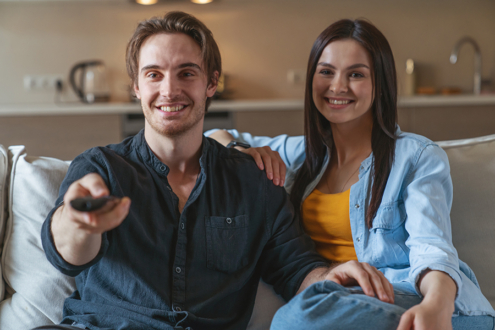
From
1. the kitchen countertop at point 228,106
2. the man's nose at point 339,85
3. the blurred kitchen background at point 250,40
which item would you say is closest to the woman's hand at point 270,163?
the man's nose at point 339,85

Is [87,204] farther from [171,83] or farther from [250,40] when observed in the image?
[250,40]

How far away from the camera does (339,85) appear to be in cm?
130

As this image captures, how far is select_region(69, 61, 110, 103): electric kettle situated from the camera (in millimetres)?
3650

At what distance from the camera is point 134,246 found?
109 centimetres

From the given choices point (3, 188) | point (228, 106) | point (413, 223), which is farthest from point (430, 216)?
point (228, 106)

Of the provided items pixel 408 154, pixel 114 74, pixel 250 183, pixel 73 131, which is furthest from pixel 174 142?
pixel 114 74

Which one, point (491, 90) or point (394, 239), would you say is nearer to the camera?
point (394, 239)

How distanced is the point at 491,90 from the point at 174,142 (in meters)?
3.62

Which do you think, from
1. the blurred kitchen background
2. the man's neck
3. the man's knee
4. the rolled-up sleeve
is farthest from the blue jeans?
the blurred kitchen background

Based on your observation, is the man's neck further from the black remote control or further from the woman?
the black remote control

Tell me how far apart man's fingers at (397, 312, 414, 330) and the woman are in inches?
1.3

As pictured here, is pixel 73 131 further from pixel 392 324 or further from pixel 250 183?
pixel 392 324

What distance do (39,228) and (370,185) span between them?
2.93 ft

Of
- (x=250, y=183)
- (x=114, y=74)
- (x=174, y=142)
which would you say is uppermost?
(x=114, y=74)
